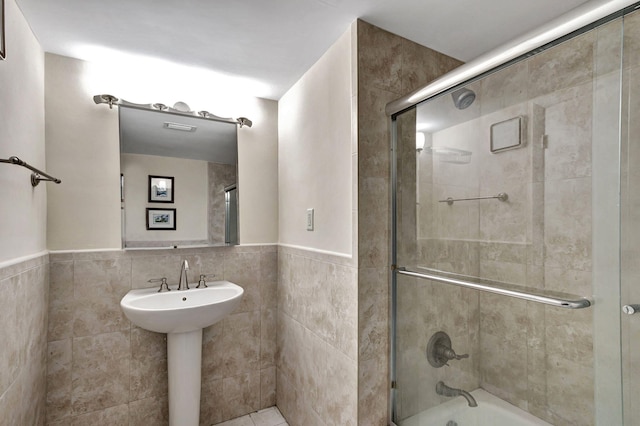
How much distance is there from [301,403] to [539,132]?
1.84m

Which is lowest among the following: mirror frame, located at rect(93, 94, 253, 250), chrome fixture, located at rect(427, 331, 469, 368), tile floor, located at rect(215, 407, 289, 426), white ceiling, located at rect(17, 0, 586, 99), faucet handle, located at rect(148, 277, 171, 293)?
tile floor, located at rect(215, 407, 289, 426)

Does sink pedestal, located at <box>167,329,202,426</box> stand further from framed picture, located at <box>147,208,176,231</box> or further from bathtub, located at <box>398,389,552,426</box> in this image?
bathtub, located at <box>398,389,552,426</box>

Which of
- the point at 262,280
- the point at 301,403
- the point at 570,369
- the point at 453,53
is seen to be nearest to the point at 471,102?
the point at 453,53

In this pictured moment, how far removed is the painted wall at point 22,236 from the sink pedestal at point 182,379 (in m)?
0.59

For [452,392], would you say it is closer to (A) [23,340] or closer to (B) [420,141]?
(B) [420,141]

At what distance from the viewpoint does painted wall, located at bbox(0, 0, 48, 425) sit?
47.3 inches

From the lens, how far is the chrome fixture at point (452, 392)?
1293 mm

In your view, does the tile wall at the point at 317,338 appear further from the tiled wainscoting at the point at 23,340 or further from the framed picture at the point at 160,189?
the tiled wainscoting at the point at 23,340

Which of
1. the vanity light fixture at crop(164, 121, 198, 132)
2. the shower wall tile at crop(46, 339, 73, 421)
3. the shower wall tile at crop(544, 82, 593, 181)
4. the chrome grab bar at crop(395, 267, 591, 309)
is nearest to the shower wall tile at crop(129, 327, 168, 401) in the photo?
the shower wall tile at crop(46, 339, 73, 421)

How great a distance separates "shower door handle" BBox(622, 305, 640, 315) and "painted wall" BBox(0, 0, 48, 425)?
200cm

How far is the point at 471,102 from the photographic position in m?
1.25

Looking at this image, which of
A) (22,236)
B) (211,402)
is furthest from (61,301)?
(211,402)

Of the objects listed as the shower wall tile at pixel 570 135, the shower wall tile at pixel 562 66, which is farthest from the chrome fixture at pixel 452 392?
the shower wall tile at pixel 562 66

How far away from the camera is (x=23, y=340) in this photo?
134 cm
